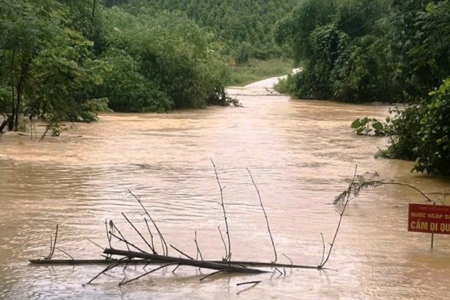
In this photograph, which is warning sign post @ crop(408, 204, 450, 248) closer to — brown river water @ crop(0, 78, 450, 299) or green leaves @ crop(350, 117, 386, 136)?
brown river water @ crop(0, 78, 450, 299)

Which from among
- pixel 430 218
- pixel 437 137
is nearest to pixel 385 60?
pixel 437 137

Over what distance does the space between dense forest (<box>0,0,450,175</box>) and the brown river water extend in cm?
119

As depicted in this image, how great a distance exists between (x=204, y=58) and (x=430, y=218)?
94.4 feet

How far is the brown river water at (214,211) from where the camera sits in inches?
307

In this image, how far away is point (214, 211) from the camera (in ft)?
38.6

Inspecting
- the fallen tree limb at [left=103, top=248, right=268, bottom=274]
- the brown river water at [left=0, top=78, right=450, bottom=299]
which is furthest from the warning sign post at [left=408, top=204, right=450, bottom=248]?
the fallen tree limb at [left=103, top=248, right=268, bottom=274]

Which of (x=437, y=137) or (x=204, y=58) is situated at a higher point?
(x=204, y=58)

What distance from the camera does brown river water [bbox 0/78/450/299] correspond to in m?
7.80

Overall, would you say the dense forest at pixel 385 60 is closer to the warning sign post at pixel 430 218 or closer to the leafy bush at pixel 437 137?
the leafy bush at pixel 437 137

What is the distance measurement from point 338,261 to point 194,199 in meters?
4.29

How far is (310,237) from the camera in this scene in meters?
10.1

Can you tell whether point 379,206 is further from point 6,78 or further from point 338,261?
point 6,78

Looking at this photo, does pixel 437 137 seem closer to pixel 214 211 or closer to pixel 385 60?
pixel 214 211

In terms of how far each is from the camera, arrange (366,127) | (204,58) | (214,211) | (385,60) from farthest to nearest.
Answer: (385,60) < (204,58) < (366,127) < (214,211)
